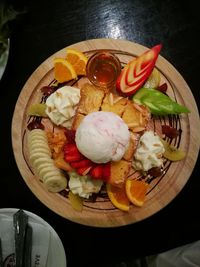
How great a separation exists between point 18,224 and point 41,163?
24 centimetres

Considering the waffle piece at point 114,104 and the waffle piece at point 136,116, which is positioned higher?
the waffle piece at point 114,104

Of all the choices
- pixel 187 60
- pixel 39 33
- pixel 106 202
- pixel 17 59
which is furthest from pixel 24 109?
pixel 187 60

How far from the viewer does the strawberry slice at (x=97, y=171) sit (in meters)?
1.46

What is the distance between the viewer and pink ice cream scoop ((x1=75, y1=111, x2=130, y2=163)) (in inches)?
55.2

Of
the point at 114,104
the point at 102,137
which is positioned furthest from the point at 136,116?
the point at 102,137

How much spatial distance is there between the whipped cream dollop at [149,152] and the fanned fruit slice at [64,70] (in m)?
0.36

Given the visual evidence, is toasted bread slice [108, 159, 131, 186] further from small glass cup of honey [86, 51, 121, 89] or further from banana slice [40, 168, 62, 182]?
small glass cup of honey [86, 51, 121, 89]

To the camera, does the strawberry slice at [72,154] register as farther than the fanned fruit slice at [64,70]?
No

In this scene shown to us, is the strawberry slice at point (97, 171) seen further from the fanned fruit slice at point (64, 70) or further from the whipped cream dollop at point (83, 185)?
the fanned fruit slice at point (64, 70)

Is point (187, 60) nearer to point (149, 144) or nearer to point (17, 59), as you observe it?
point (149, 144)

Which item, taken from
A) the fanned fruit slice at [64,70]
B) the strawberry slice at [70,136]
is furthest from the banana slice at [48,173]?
the fanned fruit slice at [64,70]

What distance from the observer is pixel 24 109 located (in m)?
1.61

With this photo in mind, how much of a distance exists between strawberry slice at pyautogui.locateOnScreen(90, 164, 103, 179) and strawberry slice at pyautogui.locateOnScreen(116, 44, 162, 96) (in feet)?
1.01

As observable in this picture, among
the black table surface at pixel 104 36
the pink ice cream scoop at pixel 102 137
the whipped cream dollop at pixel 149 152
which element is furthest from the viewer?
the black table surface at pixel 104 36
